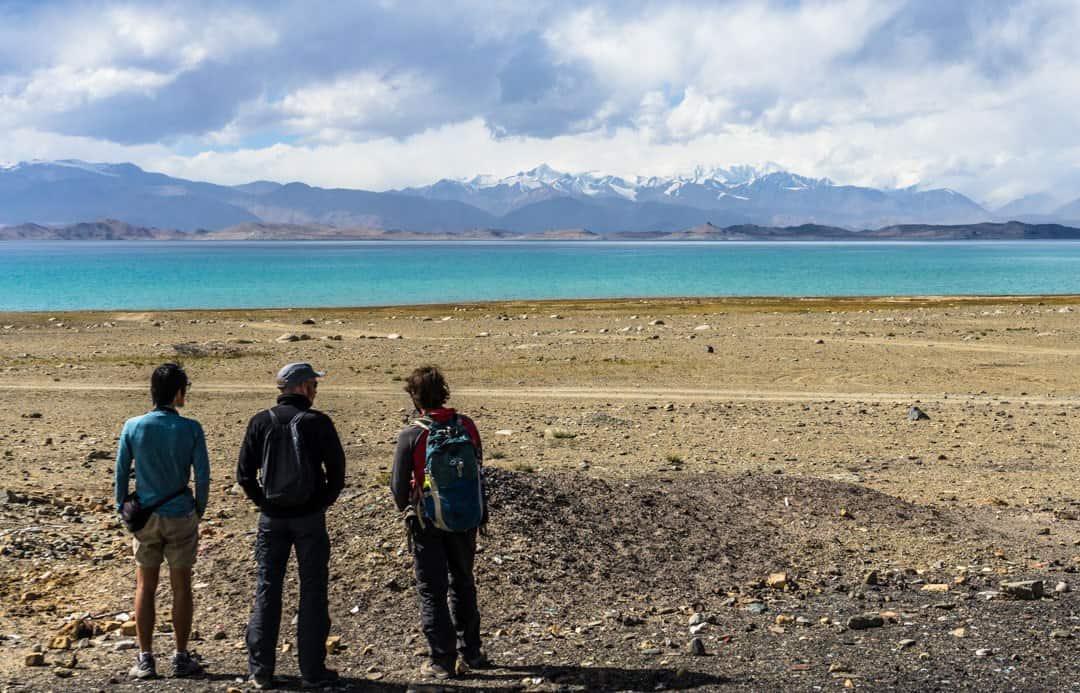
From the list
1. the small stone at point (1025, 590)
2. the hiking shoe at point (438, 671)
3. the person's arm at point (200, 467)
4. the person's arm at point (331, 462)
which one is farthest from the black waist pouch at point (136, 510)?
the small stone at point (1025, 590)

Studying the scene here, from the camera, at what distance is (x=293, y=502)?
23.6 ft

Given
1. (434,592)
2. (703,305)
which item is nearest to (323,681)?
(434,592)

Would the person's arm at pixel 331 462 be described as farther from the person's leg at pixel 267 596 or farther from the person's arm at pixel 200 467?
the person's arm at pixel 200 467

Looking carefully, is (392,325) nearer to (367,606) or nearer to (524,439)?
(524,439)

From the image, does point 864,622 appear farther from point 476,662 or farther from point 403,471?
point 403,471

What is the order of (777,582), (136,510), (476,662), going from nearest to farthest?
(136,510) → (476,662) → (777,582)

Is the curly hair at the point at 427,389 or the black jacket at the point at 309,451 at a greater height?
the curly hair at the point at 427,389

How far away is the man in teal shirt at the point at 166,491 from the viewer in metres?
7.33

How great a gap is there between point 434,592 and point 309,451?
1.39 m

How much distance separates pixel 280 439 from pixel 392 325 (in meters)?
41.7

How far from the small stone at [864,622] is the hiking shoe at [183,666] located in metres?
5.31

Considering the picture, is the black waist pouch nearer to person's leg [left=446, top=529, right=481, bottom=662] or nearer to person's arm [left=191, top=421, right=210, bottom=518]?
person's arm [left=191, top=421, right=210, bottom=518]

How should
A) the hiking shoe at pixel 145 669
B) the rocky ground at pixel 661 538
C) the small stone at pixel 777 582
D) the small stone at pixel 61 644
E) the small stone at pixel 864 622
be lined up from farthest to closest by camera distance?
the small stone at pixel 777 582
the small stone at pixel 864 622
the small stone at pixel 61 644
the rocky ground at pixel 661 538
the hiking shoe at pixel 145 669

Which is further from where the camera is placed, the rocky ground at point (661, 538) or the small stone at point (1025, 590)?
the small stone at point (1025, 590)
